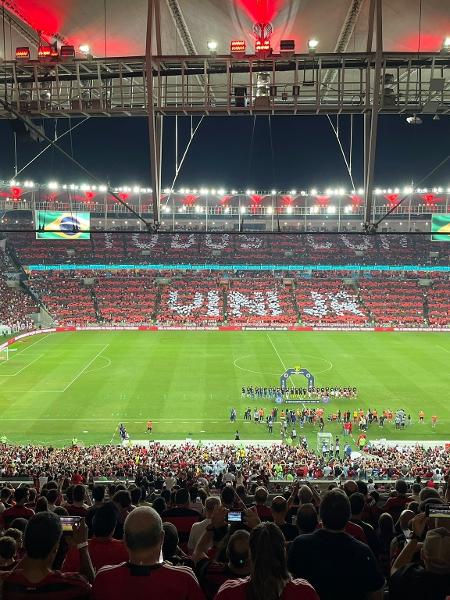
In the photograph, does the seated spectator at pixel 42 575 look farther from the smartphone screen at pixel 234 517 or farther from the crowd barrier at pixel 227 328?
the crowd barrier at pixel 227 328

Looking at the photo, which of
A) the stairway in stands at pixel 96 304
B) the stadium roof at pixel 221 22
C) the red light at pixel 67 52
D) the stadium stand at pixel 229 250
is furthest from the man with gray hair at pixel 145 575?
the stadium stand at pixel 229 250

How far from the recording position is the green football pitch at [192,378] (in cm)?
2739

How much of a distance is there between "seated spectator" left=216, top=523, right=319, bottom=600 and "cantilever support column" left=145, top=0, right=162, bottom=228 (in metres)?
11.1

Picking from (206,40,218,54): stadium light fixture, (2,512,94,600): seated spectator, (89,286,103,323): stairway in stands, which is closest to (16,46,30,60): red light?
(206,40,218,54): stadium light fixture

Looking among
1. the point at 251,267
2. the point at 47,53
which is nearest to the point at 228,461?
the point at 47,53

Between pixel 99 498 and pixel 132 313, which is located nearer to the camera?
pixel 99 498

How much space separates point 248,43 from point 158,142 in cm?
358

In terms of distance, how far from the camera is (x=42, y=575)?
9.98ft

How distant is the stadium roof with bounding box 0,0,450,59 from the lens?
12.3m

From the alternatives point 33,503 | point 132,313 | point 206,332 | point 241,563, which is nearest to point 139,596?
point 241,563

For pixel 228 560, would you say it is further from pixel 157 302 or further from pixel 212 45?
pixel 157 302

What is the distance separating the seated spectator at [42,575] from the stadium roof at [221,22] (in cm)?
1209

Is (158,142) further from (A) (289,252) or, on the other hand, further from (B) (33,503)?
(A) (289,252)

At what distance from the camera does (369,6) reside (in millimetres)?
12438
